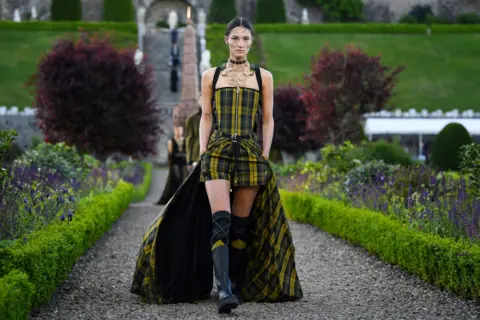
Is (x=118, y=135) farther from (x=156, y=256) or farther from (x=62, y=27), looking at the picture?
(x=62, y=27)

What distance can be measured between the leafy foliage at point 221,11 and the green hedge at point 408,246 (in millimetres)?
48451

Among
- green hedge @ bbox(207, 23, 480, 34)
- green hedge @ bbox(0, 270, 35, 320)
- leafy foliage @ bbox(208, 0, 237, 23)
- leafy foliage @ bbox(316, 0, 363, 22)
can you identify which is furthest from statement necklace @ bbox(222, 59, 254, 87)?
leafy foliage @ bbox(316, 0, 363, 22)

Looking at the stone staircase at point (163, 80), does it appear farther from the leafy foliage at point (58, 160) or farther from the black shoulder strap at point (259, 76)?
the black shoulder strap at point (259, 76)

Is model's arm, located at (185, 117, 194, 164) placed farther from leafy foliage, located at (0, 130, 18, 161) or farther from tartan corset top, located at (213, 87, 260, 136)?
tartan corset top, located at (213, 87, 260, 136)

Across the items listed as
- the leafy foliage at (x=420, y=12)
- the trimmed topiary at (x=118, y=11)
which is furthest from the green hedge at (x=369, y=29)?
the leafy foliage at (x=420, y=12)

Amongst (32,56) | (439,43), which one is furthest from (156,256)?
(439,43)

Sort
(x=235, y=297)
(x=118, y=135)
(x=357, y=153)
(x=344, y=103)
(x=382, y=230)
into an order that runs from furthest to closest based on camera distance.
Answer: (x=344, y=103), (x=118, y=135), (x=357, y=153), (x=382, y=230), (x=235, y=297)

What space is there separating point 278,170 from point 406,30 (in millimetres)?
32998

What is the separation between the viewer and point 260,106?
619cm

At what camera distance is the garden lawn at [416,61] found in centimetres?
3981

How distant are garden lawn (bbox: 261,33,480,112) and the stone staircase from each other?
4.24 meters

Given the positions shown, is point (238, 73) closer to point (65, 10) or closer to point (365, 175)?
point (365, 175)

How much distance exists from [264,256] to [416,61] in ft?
131

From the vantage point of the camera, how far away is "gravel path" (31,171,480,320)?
5824 millimetres
